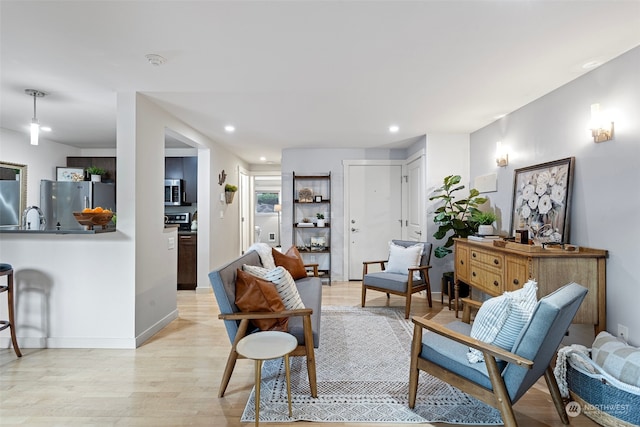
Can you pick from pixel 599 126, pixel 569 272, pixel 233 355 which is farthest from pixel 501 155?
pixel 233 355

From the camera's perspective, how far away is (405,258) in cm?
404

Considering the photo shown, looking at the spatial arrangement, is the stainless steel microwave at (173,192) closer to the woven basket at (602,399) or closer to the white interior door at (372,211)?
the white interior door at (372,211)

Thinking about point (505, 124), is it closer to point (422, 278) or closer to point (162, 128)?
point (422, 278)

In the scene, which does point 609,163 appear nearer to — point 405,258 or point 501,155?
point 501,155

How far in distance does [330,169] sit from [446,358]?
A: 162 inches

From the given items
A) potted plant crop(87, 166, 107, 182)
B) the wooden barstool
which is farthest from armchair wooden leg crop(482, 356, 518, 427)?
potted plant crop(87, 166, 107, 182)

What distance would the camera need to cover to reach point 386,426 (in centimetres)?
186

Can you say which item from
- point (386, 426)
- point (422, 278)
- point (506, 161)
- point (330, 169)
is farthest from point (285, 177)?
point (386, 426)

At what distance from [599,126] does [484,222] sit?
59.3 inches

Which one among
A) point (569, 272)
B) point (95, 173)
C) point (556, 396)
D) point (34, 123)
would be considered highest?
point (34, 123)

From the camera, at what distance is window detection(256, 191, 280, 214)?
380 inches

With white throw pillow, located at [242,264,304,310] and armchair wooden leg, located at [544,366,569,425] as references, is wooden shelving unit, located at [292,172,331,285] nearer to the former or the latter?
→ white throw pillow, located at [242,264,304,310]

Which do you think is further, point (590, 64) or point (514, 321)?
point (590, 64)

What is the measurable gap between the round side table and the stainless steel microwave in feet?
13.0
